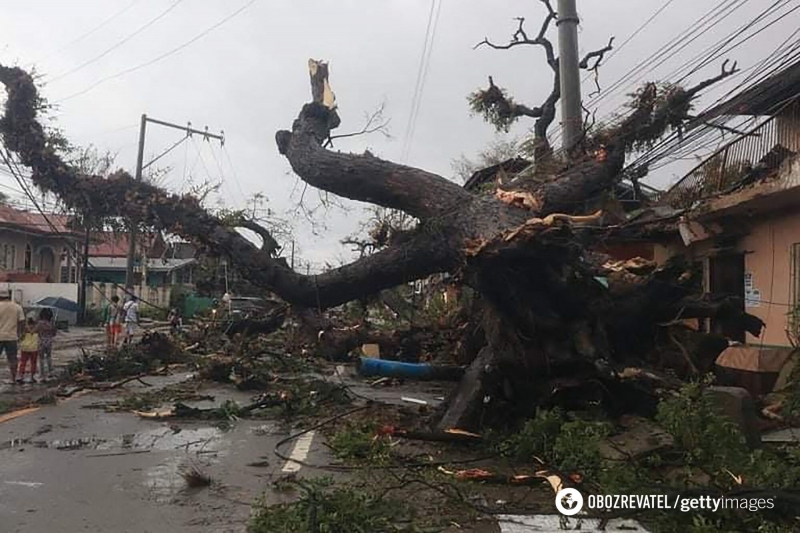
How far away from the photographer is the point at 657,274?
Answer: 358 inches

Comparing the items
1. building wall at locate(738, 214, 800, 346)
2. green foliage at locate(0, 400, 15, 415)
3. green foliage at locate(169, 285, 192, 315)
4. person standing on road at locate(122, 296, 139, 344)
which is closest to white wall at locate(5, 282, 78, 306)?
green foliage at locate(169, 285, 192, 315)

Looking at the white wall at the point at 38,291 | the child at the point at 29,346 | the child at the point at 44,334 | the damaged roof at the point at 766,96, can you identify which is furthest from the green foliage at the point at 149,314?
the damaged roof at the point at 766,96

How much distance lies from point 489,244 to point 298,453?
296 centimetres

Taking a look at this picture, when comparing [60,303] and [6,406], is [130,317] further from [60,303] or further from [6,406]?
Answer: [60,303]

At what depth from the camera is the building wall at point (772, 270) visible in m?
13.9

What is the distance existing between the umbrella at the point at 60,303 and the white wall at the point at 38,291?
3.27ft

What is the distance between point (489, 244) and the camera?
8328mm

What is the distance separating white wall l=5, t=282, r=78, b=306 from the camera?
37.2 meters

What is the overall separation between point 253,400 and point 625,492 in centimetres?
765

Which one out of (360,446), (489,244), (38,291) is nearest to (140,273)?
(38,291)

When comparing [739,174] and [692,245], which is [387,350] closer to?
[692,245]

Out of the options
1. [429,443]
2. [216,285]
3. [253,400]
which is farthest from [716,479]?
[216,285]

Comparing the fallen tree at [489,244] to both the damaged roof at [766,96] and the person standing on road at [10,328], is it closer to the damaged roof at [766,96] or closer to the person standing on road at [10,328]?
the damaged roof at [766,96]

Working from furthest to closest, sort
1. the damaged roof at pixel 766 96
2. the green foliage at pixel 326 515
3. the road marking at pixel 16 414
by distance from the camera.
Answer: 1. the damaged roof at pixel 766 96
2. the road marking at pixel 16 414
3. the green foliage at pixel 326 515
